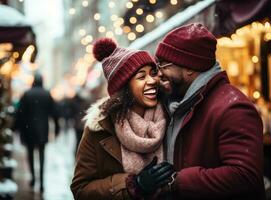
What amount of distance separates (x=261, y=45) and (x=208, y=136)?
35.4 ft

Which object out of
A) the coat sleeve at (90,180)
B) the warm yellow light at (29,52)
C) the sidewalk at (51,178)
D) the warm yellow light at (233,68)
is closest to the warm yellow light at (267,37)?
the warm yellow light at (233,68)

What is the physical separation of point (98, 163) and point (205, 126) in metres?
0.80

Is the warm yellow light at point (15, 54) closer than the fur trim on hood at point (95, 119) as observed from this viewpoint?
No

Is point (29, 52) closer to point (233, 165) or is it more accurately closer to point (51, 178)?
point (51, 178)

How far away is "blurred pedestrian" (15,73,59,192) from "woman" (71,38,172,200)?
8.13 metres

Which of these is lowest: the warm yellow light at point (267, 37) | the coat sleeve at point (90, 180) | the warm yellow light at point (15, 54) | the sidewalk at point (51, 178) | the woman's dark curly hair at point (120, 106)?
the sidewalk at point (51, 178)

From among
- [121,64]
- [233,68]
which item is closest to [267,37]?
[233,68]

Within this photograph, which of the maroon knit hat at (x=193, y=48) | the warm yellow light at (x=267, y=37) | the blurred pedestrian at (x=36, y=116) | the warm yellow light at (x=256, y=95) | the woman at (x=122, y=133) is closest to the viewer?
the maroon knit hat at (x=193, y=48)

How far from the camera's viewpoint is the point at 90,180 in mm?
4039

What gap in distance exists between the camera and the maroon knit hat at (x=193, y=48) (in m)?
3.74

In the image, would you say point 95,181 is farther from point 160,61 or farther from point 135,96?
point 160,61

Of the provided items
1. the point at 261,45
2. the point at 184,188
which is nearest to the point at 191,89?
the point at 184,188

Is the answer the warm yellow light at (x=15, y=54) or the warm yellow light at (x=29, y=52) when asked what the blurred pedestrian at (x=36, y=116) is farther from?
the warm yellow light at (x=29, y=52)

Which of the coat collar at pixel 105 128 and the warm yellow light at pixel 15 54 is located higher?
the coat collar at pixel 105 128
